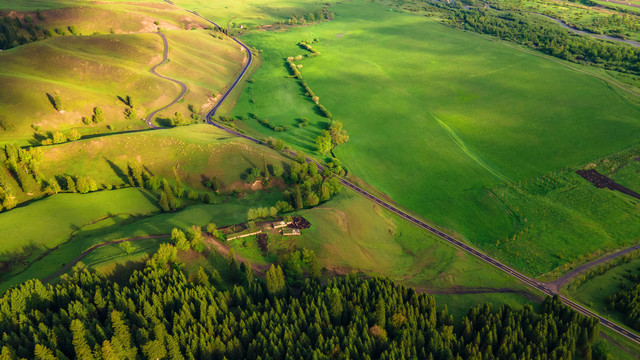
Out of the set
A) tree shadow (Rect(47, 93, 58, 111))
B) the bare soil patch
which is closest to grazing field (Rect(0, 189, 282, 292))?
tree shadow (Rect(47, 93, 58, 111))

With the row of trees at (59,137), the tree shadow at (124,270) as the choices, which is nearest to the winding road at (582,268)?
the tree shadow at (124,270)

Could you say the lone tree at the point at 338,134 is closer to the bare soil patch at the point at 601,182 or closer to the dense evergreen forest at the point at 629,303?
the bare soil patch at the point at 601,182

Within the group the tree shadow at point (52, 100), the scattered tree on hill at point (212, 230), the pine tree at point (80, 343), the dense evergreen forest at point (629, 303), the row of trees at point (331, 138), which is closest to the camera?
the pine tree at point (80, 343)

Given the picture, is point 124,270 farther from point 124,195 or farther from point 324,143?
point 324,143

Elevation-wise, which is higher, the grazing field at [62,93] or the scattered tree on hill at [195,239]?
the grazing field at [62,93]

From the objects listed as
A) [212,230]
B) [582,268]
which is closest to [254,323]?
[212,230]

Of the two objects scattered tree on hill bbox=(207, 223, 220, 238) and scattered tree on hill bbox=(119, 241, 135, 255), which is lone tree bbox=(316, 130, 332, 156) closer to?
scattered tree on hill bbox=(207, 223, 220, 238)
